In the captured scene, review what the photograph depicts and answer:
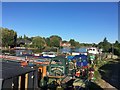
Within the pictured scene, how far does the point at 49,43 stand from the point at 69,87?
2863 inches

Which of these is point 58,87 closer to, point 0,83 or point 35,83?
point 35,83

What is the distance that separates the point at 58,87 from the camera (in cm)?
1302

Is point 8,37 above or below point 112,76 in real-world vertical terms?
above

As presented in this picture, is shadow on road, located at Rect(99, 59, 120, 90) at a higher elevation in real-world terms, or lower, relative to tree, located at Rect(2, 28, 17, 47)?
lower

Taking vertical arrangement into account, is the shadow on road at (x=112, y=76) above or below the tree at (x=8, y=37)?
below

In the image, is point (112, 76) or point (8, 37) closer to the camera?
point (112, 76)

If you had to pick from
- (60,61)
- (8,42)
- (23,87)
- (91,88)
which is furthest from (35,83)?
(8,42)

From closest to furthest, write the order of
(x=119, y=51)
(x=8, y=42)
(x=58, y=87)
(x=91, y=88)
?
(x=58, y=87)
(x=91, y=88)
(x=119, y=51)
(x=8, y=42)

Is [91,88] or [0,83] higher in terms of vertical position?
[0,83]

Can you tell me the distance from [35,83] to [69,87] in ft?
8.54

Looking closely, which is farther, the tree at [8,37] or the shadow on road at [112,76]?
the tree at [8,37]

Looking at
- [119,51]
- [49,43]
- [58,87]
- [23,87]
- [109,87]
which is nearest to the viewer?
[23,87]

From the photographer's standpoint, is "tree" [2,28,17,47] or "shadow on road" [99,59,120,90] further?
"tree" [2,28,17,47]

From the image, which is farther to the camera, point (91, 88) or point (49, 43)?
point (49, 43)
